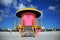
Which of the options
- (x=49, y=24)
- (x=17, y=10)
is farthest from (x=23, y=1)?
(x=49, y=24)

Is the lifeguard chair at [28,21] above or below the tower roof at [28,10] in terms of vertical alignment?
below

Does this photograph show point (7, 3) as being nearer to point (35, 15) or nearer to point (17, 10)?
point (17, 10)

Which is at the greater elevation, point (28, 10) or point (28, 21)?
point (28, 10)

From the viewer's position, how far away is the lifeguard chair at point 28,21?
141 inches

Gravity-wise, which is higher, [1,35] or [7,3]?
[7,3]

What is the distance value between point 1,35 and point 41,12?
0.64 meters

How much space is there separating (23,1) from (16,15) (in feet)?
0.73

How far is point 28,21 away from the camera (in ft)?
11.8

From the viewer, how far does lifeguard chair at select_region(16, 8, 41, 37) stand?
11.8 feet

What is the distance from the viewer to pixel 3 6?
3.68m

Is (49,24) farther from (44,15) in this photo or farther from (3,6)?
(3,6)

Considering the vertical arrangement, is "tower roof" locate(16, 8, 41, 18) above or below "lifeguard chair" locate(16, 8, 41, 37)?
→ above

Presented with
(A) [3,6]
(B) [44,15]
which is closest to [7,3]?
(A) [3,6]

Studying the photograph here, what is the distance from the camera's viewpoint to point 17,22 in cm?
365
